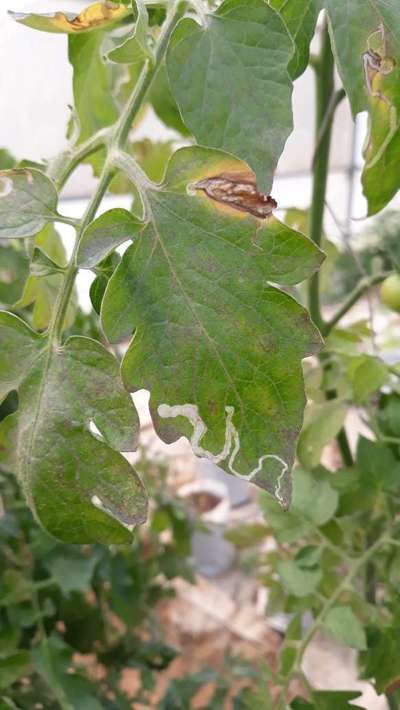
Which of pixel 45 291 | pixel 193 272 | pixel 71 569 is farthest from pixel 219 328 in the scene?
pixel 71 569

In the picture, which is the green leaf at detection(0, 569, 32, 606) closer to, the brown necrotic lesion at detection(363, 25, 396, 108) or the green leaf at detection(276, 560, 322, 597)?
the green leaf at detection(276, 560, 322, 597)

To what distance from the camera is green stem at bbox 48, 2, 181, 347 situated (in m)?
0.23

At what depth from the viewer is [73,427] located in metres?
0.22

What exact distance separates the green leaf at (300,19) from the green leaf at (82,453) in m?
0.12

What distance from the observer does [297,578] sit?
426mm

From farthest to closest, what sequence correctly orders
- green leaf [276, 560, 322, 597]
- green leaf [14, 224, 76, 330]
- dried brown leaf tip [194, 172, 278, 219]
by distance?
green leaf [276, 560, 322, 597] < green leaf [14, 224, 76, 330] < dried brown leaf tip [194, 172, 278, 219]

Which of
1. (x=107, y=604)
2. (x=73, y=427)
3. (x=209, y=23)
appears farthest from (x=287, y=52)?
(x=107, y=604)

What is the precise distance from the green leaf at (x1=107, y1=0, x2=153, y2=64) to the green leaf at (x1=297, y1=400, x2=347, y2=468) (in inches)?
9.7

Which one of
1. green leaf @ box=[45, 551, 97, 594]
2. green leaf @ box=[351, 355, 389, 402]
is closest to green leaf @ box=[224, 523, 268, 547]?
green leaf @ box=[45, 551, 97, 594]

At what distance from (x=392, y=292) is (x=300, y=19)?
221 mm

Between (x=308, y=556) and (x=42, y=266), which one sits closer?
(x=42, y=266)

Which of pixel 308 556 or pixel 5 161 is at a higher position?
pixel 5 161

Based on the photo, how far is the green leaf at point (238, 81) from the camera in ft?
0.74

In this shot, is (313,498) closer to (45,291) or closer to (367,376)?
(367,376)
